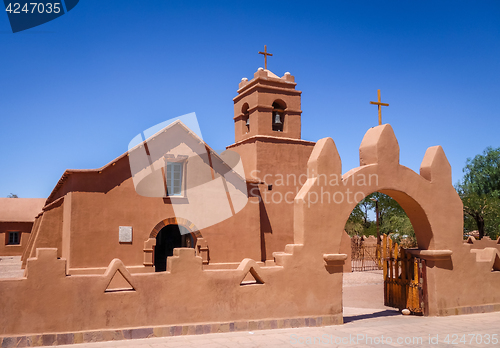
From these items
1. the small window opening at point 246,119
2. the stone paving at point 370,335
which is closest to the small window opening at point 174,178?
the small window opening at point 246,119

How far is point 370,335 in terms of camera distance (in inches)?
298

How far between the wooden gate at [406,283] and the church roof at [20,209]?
2759 cm

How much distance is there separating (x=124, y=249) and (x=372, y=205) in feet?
127

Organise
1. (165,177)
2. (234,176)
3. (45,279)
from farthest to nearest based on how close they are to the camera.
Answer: (234,176), (165,177), (45,279)

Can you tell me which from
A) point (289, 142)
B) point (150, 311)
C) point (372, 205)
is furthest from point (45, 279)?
point (372, 205)

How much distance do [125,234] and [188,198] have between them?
2554mm

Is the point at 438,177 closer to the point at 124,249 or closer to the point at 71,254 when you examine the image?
the point at 124,249

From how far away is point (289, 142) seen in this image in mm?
17797

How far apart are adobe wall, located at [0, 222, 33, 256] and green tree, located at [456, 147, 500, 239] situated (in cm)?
3033

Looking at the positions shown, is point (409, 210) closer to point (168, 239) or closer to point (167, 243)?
point (168, 239)

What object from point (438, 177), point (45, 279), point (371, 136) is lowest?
point (45, 279)

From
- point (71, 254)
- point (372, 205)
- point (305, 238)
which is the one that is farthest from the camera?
point (372, 205)

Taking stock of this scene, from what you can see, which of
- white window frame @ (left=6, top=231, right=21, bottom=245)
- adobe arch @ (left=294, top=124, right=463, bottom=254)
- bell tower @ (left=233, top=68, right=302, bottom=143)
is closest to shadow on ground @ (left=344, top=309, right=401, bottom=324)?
adobe arch @ (left=294, top=124, right=463, bottom=254)

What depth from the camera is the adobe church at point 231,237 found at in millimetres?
6863
